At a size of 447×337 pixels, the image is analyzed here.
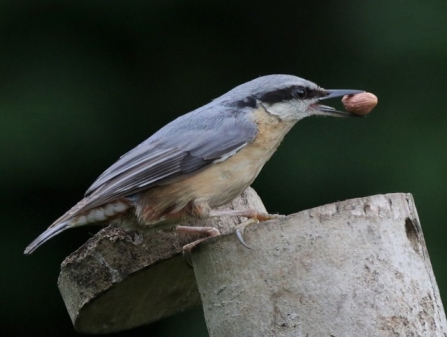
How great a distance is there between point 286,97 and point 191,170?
49 cm

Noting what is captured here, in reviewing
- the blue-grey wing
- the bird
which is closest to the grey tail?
the bird

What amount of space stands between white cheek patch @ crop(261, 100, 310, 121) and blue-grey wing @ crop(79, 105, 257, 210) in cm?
10

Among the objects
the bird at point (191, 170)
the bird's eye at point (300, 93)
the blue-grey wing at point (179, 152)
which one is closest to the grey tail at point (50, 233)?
the bird at point (191, 170)

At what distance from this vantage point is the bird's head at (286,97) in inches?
138

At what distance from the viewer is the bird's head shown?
11.5 feet

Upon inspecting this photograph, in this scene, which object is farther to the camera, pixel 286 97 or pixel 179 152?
pixel 286 97

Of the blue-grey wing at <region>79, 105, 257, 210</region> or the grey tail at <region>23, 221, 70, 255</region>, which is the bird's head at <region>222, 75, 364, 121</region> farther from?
the grey tail at <region>23, 221, 70, 255</region>

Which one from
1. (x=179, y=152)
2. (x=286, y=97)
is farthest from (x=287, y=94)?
(x=179, y=152)

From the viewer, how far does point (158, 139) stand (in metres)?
3.44

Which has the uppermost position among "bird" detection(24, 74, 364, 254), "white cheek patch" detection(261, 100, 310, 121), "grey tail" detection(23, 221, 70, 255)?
"white cheek patch" detection(261, 100, 310, 121)

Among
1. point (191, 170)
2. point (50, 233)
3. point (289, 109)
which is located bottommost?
point (50, 233)

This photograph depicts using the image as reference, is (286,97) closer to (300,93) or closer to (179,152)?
(300,93)

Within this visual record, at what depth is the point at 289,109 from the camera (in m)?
3.51

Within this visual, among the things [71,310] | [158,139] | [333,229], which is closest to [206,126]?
[158,139]
